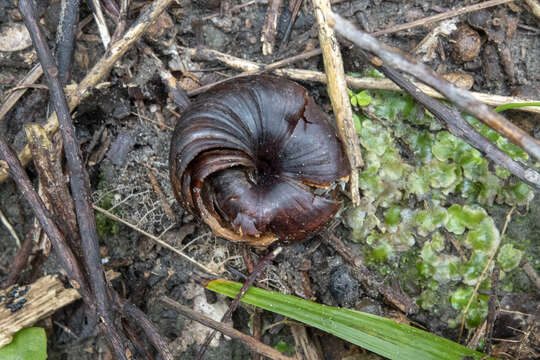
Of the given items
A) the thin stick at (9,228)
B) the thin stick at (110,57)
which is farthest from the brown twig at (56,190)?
the thin stick at (9,228)

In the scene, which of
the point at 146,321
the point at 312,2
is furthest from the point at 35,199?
the point at 312,2

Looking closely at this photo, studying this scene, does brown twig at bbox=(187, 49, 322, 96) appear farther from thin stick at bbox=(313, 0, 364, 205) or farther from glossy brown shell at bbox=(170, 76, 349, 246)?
glossy brown shell at bbox=(170, 76, 349, 246)

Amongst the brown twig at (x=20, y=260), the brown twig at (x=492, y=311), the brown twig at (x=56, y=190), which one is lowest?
the brown twig at (x=492, y=311)

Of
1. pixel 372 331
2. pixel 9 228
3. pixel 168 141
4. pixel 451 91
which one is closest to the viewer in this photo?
pixel 451 91

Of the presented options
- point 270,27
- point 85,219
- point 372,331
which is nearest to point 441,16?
point 270,27

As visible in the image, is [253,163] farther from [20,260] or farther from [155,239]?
[20,260]

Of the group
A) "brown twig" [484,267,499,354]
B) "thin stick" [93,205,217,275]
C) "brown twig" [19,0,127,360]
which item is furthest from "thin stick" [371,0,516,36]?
"brown twig" [19,0,127,360]

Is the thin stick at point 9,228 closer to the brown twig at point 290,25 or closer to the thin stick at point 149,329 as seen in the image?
the thin stick at point 149,329
